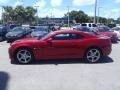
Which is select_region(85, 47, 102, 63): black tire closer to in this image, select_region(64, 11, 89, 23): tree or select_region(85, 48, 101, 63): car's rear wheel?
select_region(85, 48, 101, 63): car's rear wheel

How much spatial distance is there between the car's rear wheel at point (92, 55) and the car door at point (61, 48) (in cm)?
45

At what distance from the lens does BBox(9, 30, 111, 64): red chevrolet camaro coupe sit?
1137cm

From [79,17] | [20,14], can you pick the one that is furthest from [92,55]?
[79,17]

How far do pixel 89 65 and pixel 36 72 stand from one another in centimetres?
253

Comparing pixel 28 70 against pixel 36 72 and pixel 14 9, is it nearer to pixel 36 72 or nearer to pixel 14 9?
pixel 36 72

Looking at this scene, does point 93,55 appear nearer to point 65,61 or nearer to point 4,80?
point 65,61

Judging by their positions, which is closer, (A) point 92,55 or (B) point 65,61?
(A) point 92,55

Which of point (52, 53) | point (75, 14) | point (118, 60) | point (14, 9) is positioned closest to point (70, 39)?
point (52, 53)

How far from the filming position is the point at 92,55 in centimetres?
1171

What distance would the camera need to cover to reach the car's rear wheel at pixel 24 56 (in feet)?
37.3

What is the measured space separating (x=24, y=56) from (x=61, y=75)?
9.40 feet

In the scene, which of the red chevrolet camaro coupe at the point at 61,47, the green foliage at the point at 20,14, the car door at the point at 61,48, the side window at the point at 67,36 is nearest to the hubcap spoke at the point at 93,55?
the red chevrolet camaro coupe at the point at 61,47

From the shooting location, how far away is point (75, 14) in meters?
121

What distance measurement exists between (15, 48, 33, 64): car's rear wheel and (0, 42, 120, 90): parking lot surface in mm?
320
